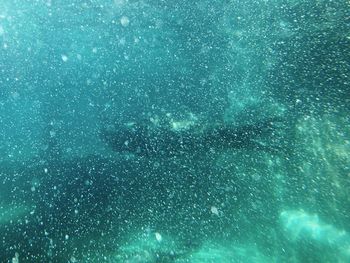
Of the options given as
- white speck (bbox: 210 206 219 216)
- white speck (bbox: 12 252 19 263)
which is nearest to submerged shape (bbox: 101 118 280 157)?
white speck (bbox: 210 206 219 216)

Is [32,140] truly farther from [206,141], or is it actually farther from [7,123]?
[206,141]

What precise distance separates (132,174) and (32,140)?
12.1 ft

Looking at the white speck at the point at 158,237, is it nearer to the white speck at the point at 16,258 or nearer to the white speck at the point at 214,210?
the white speck at the point at 214,210

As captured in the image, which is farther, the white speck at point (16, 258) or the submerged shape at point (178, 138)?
the submerged shape at point (178, 138)

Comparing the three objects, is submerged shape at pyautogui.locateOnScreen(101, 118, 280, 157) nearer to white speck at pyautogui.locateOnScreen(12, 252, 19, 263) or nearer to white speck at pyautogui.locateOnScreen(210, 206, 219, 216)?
white speck at pyautogui.locateOnScreen(210, 206, 219, 216)

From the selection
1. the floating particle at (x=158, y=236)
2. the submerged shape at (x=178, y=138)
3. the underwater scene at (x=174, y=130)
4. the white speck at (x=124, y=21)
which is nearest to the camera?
the underwater scene at (x=174, y=130)

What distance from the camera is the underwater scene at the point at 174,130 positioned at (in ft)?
27.7

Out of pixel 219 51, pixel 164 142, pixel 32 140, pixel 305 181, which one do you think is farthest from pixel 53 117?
pixel 305 181

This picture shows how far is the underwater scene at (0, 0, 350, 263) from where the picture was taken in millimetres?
8453

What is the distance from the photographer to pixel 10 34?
10.5m

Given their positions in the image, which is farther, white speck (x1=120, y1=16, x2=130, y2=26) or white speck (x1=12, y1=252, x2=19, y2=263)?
white speck (x1=120, y1=16, x2=130, y2=26)

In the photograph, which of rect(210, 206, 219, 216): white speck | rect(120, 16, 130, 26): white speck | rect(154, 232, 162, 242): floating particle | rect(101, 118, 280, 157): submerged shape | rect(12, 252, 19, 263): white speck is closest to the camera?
rect(154, 232, 162, 242): floating particle

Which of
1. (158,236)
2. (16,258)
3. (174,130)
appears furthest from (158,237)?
(16,258)

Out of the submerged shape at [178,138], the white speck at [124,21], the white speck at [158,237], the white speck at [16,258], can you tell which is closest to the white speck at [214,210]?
the white speck at [158,237]
